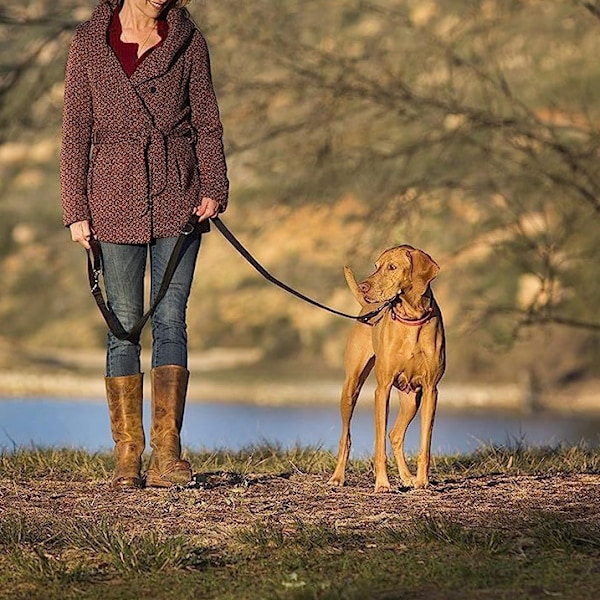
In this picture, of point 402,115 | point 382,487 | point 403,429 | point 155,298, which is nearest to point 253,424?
point 402,115

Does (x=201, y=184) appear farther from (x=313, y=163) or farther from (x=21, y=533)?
(x=313, y=163)

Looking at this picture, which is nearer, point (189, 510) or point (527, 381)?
point (189, 510)

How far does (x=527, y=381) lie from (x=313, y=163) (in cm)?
983

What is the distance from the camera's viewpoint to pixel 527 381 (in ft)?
72.7

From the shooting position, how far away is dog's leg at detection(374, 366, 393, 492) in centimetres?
620

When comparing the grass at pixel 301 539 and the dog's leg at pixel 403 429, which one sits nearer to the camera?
the grass at pixel 301 539

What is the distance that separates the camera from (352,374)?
6.54 m

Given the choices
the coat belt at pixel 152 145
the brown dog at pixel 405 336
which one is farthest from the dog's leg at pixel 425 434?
the coat belt at pixel 152 145

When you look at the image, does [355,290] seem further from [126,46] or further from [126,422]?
[126,46]

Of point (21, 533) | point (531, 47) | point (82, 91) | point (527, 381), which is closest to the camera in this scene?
point (21, 533)

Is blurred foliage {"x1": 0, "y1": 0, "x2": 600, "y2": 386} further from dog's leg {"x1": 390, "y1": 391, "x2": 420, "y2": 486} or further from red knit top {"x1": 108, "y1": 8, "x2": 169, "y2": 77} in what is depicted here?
red knit top {"x1": 108, "y1": 8, "x2": 169, "y2": 77}

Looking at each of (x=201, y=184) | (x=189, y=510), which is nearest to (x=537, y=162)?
(x=201, y=184)

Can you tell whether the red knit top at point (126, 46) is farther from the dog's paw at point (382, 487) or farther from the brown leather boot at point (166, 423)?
the dog's paw at point (382, 487)

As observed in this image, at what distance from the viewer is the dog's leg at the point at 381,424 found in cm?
620
